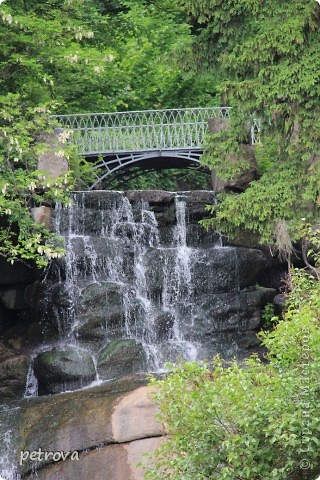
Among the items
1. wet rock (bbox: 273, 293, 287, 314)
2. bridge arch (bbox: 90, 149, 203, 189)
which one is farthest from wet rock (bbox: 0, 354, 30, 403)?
wet rock (bbox: 273, 293, 287, 314)

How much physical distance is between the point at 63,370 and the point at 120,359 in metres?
1.09

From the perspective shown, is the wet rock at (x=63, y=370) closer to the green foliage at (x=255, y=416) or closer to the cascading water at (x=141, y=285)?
the cascading water at (x=141, y=285)

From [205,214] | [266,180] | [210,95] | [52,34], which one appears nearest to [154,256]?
[205,214]

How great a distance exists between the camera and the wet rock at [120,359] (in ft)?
54.0

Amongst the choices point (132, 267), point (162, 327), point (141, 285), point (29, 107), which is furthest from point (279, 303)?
point (29, 107)

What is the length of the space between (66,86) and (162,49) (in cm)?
665

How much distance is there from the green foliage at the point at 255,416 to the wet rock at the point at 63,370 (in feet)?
21.6

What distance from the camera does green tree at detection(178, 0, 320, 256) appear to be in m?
16.8

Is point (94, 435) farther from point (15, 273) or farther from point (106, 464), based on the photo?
point (15, 273)

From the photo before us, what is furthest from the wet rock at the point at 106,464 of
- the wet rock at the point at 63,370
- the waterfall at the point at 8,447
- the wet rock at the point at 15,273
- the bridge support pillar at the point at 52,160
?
the bridge support pillar at the point at 52,160

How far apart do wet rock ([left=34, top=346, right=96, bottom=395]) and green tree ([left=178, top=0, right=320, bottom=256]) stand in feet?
12.8

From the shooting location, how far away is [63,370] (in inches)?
640

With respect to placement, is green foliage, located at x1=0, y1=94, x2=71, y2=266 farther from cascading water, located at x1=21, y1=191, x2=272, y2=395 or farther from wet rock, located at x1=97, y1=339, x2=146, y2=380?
wet rock, located at x1=97, y1=339, x2=146, y2=380

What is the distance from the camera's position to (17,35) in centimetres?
1859
